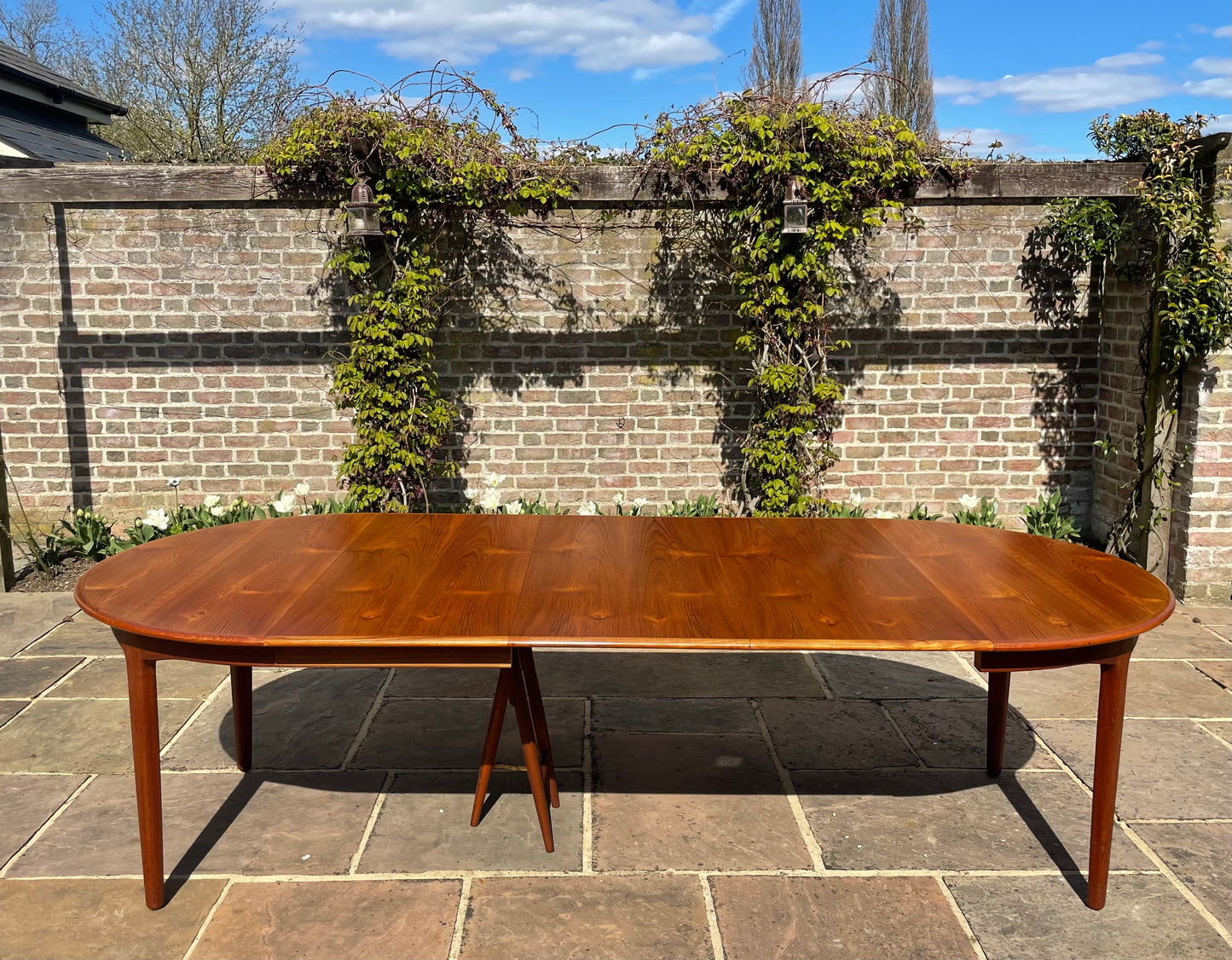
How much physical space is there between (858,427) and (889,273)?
0.84m

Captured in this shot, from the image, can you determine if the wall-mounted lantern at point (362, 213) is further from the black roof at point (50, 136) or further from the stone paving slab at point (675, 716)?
the black roof at point (50, 136)

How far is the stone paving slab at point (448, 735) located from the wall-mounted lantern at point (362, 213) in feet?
8.12

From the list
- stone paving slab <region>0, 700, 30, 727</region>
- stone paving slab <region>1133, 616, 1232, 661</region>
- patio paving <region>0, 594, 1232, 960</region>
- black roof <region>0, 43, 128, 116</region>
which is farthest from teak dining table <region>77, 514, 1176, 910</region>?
black roof <region>0, 43, 128, 116</region>

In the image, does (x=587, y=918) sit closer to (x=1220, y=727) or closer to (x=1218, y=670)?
(x=1220, y=727)

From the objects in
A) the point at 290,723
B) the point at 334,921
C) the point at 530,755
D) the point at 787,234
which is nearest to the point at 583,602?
the point at 530,755

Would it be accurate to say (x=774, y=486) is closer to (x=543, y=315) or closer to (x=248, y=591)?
(x=543, y=315)

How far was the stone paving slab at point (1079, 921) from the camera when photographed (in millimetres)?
2311

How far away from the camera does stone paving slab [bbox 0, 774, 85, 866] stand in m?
2.77

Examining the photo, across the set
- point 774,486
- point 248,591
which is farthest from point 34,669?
point 774,486

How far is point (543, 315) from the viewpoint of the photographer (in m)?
5.70

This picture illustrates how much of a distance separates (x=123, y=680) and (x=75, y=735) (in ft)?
1.72

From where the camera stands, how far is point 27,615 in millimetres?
4773

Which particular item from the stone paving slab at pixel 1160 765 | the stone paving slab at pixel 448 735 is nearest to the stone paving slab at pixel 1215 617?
the stone paving slab at pixel 1160 765

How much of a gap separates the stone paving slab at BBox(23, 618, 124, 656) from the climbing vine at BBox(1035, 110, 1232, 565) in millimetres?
4736
